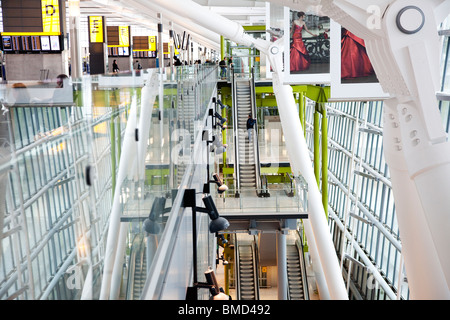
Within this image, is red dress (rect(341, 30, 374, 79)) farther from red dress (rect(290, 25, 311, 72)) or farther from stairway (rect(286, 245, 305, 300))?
stairway (rect(286, 245, 305, 300))

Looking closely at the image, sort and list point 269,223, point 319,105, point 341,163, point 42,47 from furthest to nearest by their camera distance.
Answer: point 341,163 → point 319,105 → point 269,223 → point 42,47

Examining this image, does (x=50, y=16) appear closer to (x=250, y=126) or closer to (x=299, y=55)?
(x=299, y=55)

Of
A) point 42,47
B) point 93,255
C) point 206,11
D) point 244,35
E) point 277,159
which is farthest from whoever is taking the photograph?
point 277,159

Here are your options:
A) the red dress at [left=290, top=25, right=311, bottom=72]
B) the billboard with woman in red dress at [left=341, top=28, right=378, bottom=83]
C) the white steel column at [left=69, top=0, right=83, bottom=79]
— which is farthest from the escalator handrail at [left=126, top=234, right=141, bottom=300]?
the white steel column at [left=69, top=0, right=83, bottom=79]

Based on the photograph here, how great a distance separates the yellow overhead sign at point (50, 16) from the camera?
15.1 m

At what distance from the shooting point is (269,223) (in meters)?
19.9

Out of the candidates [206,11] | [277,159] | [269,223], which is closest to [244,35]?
[206,11]

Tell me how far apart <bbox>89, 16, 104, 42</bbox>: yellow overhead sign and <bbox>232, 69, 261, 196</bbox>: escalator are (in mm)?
7703

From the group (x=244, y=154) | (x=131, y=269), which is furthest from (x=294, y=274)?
(x=131, y=269)

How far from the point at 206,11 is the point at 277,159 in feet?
35.8

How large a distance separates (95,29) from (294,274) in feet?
54.7

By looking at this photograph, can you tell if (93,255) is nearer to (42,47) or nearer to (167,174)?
(167,174)

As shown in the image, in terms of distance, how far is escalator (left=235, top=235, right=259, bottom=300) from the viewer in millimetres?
30578

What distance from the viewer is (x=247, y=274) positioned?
106 feet
